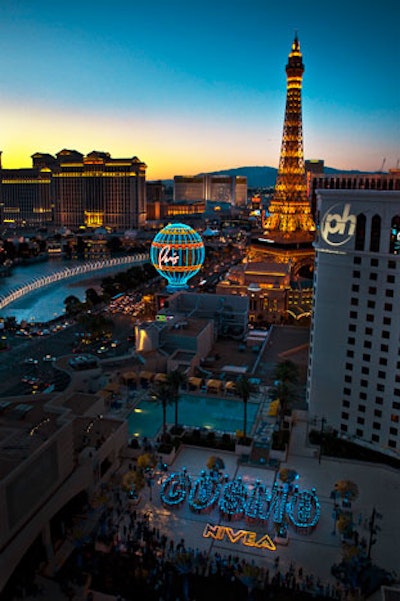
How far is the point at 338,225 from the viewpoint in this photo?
32375mm

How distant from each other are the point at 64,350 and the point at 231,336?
1788 centimetres

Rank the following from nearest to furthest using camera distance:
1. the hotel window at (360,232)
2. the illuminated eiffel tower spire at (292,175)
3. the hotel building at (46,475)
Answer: the hotel building at (46,475)
the hotel window at (360,232)
the illuminated eiffel tower spire at (292,175)

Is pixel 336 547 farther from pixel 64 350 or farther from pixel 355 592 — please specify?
pixel 64 350

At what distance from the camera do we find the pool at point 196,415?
3659cm

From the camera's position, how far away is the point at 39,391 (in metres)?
40.6

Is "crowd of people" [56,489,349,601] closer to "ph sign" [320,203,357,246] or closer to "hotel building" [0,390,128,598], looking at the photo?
"hotel building" [0,390,128,598]

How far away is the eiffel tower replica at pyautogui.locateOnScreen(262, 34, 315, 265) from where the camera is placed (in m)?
87.6

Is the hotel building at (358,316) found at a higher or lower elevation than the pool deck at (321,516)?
higher

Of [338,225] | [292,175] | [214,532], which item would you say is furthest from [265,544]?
[292,175]

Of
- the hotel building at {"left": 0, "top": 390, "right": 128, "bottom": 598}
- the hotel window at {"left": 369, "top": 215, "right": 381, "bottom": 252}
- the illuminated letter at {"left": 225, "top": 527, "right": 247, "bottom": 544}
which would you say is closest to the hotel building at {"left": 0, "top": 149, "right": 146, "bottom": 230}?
the hotel window at {"left": 369, "top": 215, "right": 381, "bottom": 252}

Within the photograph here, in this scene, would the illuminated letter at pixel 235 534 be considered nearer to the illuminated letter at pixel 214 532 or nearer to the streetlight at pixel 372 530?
the illuminated letter at pixel 214 532

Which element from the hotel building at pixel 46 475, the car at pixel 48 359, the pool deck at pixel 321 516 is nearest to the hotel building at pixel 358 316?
the pool deck at pixel 321 516

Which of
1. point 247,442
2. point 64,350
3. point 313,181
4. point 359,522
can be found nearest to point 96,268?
point 313,181

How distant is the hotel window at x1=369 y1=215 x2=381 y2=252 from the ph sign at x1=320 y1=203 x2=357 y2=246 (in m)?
1.16
